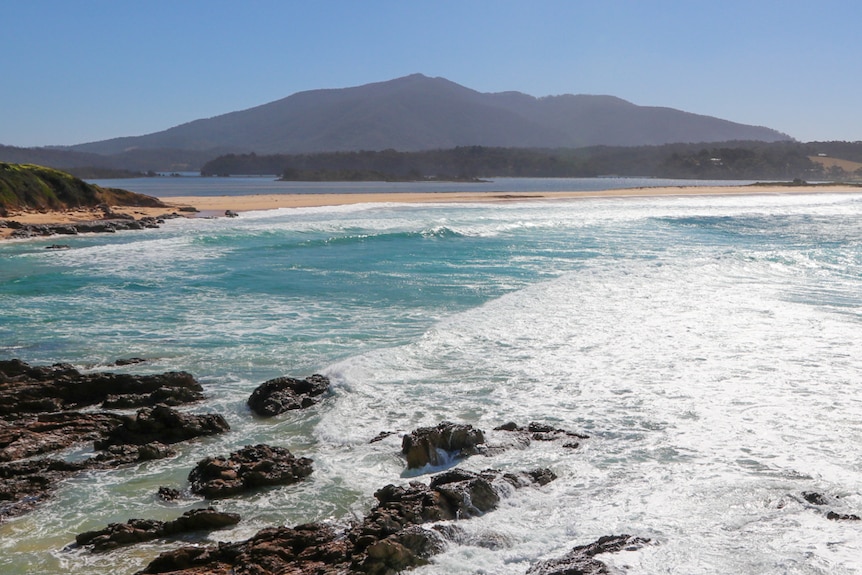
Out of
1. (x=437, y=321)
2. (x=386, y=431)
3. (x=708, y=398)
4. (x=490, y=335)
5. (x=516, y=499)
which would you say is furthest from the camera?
(x=437, y=321)

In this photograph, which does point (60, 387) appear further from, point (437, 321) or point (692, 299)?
point (692, 299)

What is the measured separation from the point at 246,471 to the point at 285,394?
1762 millimetres

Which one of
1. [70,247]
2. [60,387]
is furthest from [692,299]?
[70,247]

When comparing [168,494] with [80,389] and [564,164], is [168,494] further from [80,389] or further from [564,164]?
[564,164]

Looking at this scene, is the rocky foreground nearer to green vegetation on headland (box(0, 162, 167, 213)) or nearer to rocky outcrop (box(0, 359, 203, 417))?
rocky outcrop (box(0, 359, 203, 417))

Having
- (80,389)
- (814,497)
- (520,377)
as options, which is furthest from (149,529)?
(520,377)

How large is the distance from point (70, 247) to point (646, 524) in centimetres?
1948

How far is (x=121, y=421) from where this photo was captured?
253 inches

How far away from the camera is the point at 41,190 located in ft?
94.7

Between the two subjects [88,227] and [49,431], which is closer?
[49,431]

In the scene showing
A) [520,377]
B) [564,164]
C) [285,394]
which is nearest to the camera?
[285,394]

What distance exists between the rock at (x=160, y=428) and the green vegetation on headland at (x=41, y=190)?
77.5 feet

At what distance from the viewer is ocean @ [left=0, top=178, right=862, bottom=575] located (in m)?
4.50

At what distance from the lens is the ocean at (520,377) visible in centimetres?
450
